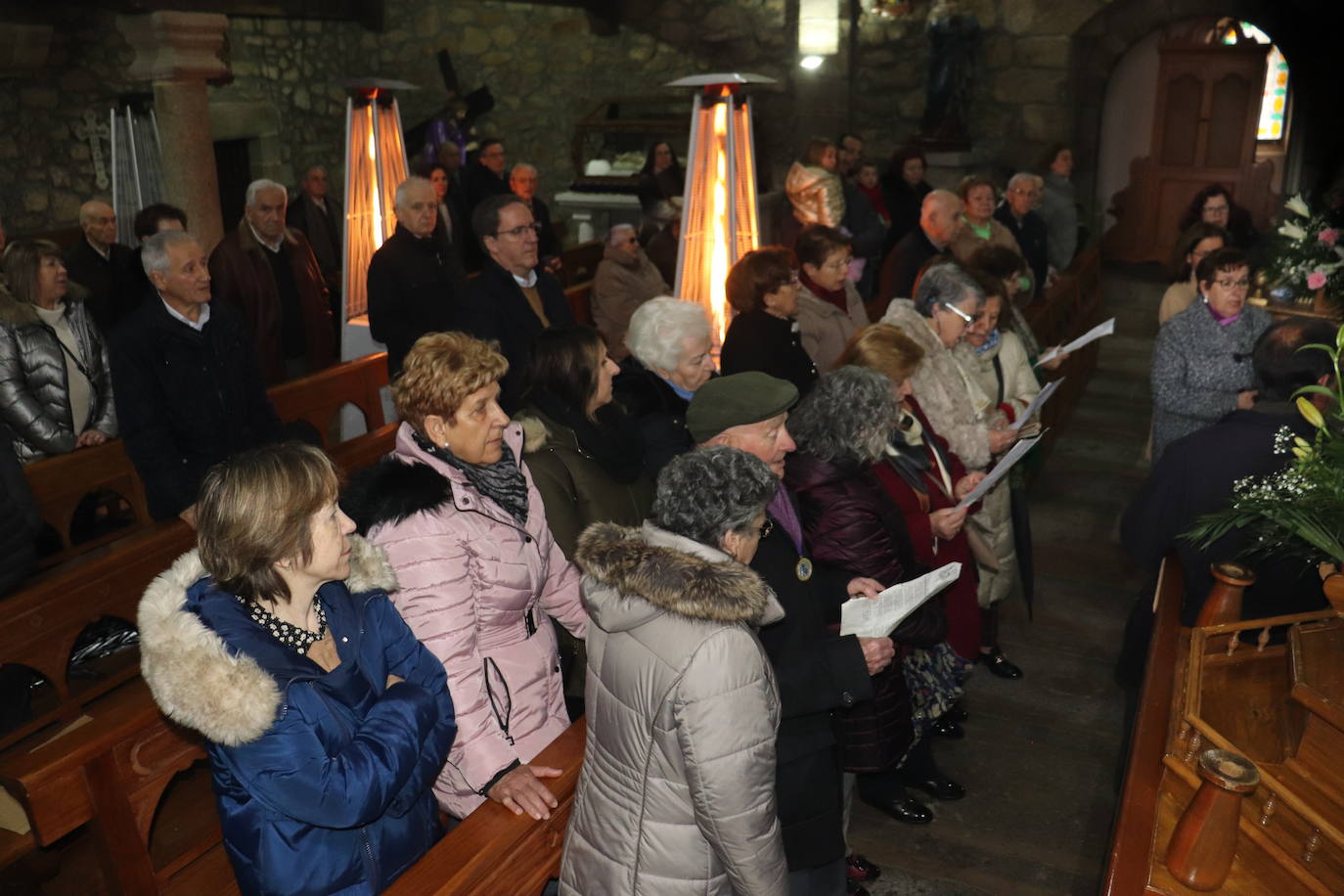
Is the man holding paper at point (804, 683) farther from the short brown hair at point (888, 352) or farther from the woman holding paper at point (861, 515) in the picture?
the short brown hair at point (888, 352)

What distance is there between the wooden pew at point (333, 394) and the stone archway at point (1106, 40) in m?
8.50

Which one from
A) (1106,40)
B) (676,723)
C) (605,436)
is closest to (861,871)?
(605,436)

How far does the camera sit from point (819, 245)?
4715 mm

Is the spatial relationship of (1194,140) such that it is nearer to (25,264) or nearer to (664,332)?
(664,332)

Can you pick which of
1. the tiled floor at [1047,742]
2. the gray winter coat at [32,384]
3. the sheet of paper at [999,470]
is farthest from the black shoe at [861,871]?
the gray winter coat at [32,384]

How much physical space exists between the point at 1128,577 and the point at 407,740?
4.43 m

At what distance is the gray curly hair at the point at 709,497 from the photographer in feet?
6.84

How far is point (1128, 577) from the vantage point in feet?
17.8

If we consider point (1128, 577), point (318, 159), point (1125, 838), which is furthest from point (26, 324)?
point (318, 159)

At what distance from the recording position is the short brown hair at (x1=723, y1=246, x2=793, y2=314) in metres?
4.23

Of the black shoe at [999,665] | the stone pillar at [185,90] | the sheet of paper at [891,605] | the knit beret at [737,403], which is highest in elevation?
the stone pillar at [185,90]

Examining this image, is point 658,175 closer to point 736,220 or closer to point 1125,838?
point 736,220

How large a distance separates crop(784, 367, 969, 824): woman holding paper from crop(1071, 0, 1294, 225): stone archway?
30.2ft

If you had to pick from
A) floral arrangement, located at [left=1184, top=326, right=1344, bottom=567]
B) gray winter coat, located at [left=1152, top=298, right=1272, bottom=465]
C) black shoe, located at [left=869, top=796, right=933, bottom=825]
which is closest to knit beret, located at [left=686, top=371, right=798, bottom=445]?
floral arrangement, located at [left=1184, top=326, right=1344, bottom=567]
